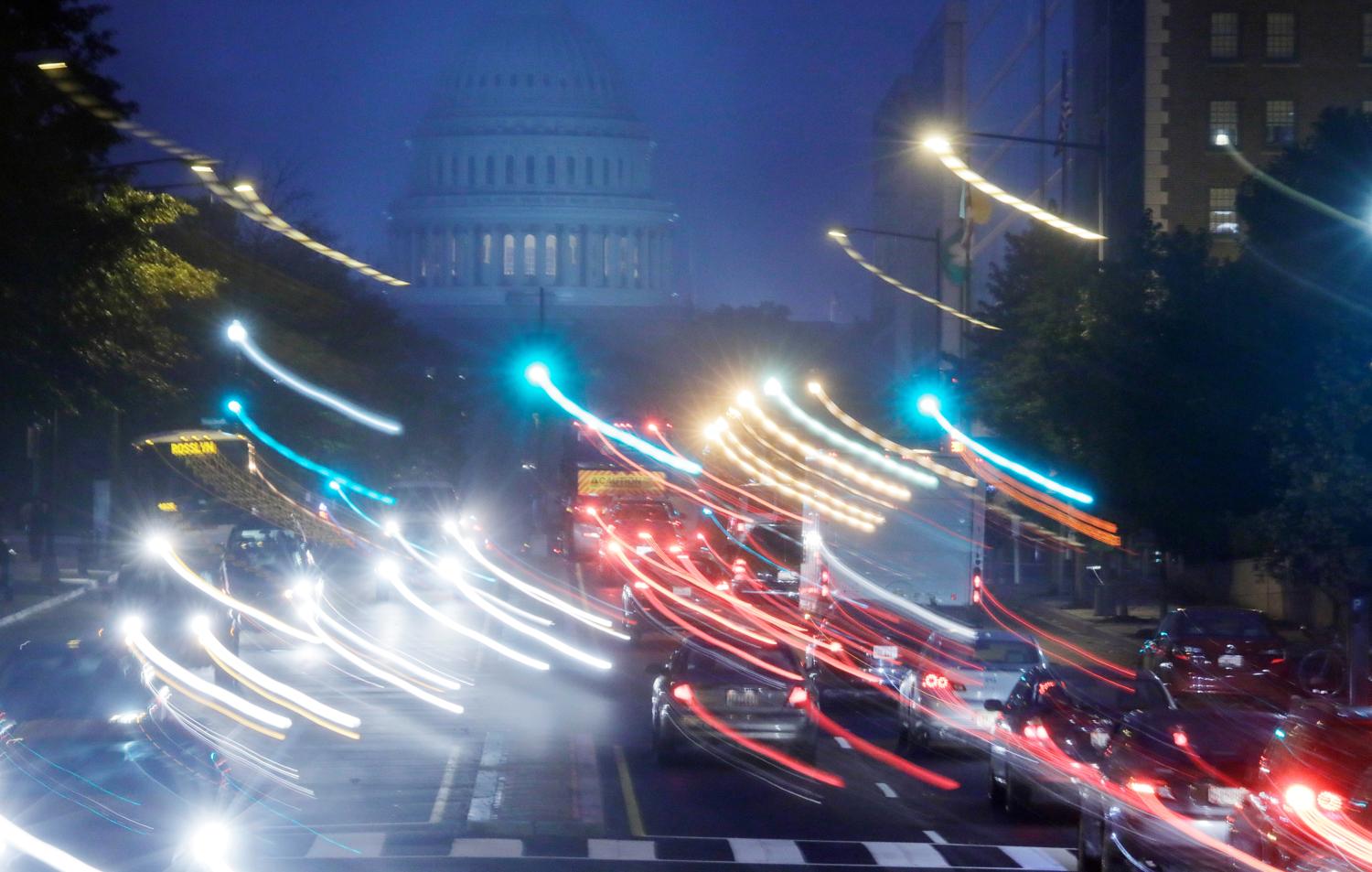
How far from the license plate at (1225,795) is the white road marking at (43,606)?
82.7ft

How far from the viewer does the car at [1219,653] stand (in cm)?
2419

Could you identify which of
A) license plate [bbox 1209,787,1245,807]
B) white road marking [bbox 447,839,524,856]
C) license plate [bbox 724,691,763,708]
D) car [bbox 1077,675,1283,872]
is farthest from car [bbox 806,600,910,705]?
license plate [bbox 1209,787,1245,807]

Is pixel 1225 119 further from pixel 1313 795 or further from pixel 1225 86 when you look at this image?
pixel 1313 795

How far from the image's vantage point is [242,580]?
114ft

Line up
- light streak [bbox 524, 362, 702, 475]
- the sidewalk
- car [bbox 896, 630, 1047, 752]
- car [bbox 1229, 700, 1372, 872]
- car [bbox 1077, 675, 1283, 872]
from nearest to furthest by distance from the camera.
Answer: car [bbox 1229, 700, 1372, 872], car [bbox 1077, 675, 1283, 872], car [bbox 896, 630, 1047, 752], the sidewalk, light streak [bbox 524, 362, 702, 475]

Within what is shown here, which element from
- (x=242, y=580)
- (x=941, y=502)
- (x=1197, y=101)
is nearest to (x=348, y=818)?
(x=941, y=502)

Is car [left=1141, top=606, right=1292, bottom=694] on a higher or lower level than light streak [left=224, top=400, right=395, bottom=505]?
higher

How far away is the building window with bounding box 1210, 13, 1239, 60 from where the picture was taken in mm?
54750

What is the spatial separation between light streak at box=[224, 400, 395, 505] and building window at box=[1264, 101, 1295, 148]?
27672 mm

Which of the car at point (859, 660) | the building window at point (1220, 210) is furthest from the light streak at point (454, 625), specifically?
the building window at point (1220, 210)

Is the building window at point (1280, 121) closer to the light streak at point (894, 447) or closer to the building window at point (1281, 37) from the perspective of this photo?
the building window at point (1281, 37)

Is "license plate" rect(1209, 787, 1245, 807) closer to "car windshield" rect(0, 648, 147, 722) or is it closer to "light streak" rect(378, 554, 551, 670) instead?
"car windshield" rect(0, 648, 147, 722)

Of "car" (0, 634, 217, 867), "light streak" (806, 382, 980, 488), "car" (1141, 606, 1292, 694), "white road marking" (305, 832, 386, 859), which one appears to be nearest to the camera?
"car" (0, 634, 217, 867)

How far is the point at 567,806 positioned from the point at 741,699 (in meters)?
3.24
